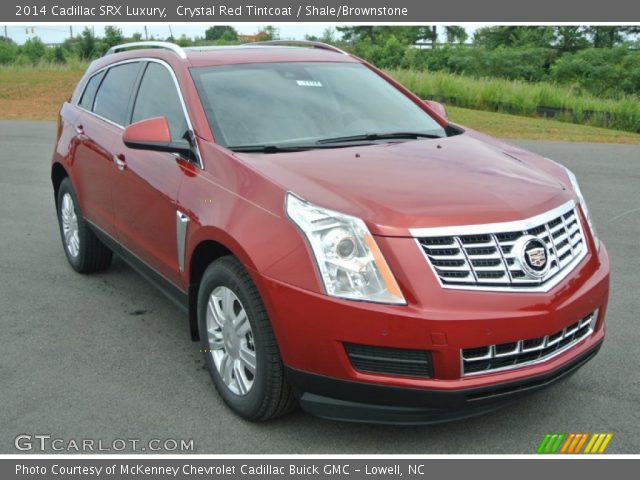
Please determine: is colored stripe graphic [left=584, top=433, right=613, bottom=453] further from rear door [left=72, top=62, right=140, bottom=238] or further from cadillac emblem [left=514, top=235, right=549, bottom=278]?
rear door [left=72, top=62, right=140, bottom=238]

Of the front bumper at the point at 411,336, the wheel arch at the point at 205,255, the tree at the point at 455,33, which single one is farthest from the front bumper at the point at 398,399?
the tree at the point at 455,33

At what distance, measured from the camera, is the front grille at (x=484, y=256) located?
310 cm

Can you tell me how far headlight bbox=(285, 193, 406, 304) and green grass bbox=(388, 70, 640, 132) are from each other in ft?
59.0

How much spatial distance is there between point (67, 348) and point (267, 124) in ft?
6.13

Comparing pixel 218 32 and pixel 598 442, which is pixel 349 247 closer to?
pixel 598 442

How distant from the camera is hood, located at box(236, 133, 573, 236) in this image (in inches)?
126

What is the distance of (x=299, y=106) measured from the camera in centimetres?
448

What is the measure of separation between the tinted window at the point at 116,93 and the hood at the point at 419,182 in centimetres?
178

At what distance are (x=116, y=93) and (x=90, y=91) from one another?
0.69 metres

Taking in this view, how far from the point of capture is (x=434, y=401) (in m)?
3.12

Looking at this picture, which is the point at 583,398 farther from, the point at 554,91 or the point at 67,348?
the point at 554,91

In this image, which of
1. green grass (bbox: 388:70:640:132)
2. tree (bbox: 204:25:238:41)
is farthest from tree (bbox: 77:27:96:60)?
green grass (bbox: 388:70:640:132)

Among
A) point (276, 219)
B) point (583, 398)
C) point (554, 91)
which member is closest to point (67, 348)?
point (276, 219)

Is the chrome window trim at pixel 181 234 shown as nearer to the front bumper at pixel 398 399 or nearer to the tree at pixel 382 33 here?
the front bumper at pixel 398 399
